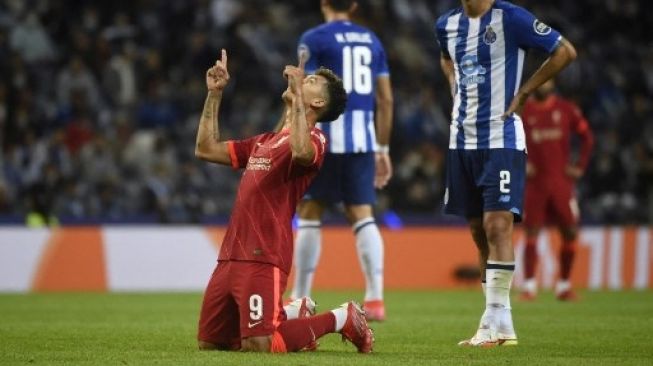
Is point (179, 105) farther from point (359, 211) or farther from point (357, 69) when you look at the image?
point (359, 211)

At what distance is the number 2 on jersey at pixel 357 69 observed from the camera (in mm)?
9930

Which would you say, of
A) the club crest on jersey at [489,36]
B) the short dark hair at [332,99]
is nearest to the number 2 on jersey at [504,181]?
the club crest on jersey at [489,36]

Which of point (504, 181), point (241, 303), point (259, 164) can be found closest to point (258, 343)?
point (241, 303)

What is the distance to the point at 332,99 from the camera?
7.28 m

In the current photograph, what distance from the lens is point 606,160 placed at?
19281 millimetres

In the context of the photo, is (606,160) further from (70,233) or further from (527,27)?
(527,27)

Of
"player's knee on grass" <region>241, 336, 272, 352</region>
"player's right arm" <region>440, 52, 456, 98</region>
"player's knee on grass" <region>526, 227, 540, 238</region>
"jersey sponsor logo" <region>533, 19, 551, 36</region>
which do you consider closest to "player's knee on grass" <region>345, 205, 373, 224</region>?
"player's right arm" <region>440, 52, 456, 98</region>

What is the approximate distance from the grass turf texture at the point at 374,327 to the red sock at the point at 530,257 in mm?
365

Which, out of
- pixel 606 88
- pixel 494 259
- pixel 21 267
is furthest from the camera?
pixel 606 88

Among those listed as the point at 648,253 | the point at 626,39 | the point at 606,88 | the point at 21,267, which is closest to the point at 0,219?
the point at 21,267

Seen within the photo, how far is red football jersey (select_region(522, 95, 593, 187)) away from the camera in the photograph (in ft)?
44.6

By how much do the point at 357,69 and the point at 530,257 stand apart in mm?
4377

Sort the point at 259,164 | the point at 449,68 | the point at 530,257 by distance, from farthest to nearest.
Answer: the point at 530,257 < the point at 449,68 < the point at 259,164

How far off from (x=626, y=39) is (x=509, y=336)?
51.3 feet
